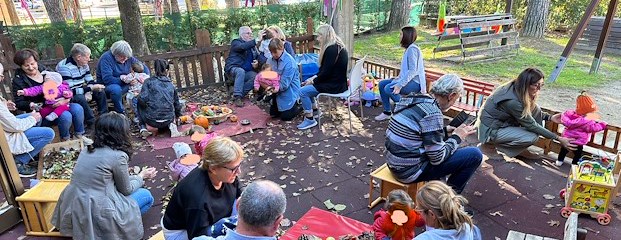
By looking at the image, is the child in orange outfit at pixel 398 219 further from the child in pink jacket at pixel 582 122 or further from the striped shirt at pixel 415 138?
the child in pink jacket at pixel 582 122

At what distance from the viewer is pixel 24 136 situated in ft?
16.5

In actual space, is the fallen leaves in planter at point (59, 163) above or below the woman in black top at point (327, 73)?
below

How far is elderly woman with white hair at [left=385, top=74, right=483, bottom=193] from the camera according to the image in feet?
11.8

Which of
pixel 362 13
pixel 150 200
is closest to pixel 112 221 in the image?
pixel 150 200

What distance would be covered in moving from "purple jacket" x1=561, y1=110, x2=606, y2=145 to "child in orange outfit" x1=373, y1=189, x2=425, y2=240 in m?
2.60

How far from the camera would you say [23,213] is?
393cm

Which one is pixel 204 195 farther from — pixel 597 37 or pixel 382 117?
pixel 597 37

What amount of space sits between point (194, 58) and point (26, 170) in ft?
12.7

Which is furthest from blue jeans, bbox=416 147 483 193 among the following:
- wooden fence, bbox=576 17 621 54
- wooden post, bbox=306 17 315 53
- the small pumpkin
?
wooden fence, bbox=576 17 621 54

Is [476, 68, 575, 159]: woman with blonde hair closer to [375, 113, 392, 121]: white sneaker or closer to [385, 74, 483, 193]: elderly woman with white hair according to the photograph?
[385, 74, 483, 193]: elderly woman with white hair

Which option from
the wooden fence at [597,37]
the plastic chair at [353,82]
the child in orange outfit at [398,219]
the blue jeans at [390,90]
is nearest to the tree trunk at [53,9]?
the plastic chair at [353,82]

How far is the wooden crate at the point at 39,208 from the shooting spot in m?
3.85

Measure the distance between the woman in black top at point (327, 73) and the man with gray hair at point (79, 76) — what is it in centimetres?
312

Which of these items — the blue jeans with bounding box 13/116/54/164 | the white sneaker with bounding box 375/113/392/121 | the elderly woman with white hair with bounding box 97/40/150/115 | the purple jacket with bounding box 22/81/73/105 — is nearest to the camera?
the blue jeans with bounding box 13/116/54/164
